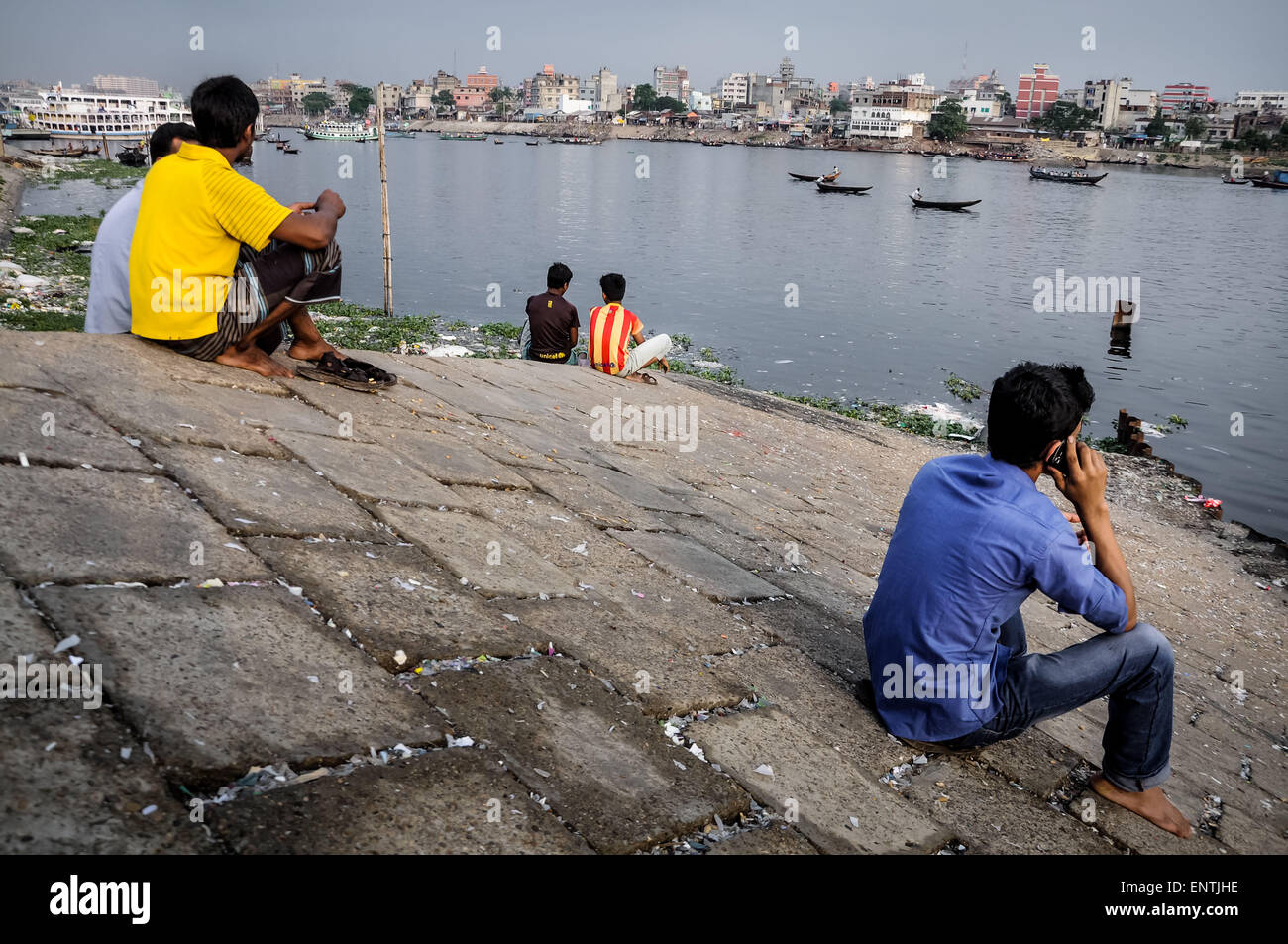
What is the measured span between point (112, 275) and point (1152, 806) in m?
4.96

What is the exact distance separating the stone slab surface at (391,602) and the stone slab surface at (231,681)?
10 cm

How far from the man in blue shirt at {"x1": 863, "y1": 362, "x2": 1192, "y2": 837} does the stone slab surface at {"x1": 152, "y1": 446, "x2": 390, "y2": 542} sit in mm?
1892

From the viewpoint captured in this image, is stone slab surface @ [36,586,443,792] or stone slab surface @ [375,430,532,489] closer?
stone slab surface @ [36,586,443,792]

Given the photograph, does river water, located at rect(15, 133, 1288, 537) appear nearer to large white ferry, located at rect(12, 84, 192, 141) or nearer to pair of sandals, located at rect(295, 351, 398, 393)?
pair of sandals, located at rect(295, 351, 398, 393)

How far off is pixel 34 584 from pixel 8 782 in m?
0.80

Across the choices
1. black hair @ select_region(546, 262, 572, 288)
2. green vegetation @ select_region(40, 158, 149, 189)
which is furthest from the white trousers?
green vegetation @ select_region(40, 158, 149, 189)

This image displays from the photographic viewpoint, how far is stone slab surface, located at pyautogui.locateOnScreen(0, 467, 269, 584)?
233 centimetres

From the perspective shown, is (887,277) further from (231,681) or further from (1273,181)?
(1273,181)

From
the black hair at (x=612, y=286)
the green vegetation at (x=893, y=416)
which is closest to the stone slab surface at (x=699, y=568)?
the black hair at (x=612, y=286)

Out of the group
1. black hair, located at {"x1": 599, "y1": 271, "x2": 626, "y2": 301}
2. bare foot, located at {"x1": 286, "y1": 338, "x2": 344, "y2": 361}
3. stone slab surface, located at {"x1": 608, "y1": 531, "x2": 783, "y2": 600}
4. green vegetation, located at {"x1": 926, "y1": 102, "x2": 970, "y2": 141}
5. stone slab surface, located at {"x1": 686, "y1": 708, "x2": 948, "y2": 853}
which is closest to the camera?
stone slab surface, located at {"x1": 686, "y1": 708, "x2": 948, "y2": 853}

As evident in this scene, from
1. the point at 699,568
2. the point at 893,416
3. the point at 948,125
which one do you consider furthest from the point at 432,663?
the point at 948,125

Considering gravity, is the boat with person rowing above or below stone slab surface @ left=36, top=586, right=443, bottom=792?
above

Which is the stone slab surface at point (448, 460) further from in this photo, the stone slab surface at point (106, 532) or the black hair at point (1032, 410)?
the black hair at point (1032, 410)

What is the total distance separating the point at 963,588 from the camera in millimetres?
2629
